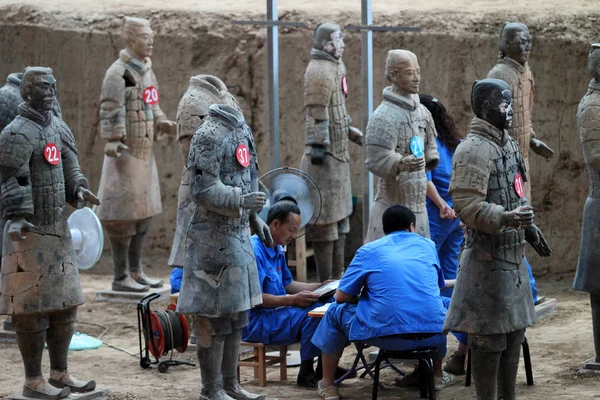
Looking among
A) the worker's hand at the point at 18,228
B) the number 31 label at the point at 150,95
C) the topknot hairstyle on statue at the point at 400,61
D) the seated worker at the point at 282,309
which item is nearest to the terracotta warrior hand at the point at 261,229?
the seated worker at the point at 282,309

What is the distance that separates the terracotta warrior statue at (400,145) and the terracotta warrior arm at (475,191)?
1.96 meters

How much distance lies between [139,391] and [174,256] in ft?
6.60

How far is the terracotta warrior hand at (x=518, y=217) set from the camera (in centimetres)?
679

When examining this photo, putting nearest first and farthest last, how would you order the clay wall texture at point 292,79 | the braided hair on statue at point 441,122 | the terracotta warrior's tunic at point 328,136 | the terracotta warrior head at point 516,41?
1. the terracotta warrior head at point 516,41
2. the braided hair on statue at point 441,122
3. the terracotta warrior's tunic at point 328,136
4. the clay wall texture at point 292,79

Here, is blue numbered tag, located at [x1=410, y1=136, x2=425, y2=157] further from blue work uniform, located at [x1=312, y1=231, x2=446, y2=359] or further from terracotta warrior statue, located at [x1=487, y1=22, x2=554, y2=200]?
blue work uniform, located at [x1=312, y1=231, x2=446, y2=359]

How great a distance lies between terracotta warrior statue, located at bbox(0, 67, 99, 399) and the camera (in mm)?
7680

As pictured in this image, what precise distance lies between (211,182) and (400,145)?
79.4 inches

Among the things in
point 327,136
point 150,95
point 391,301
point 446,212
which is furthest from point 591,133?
point 150,95

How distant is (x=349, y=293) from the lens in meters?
7.88

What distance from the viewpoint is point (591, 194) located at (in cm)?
852

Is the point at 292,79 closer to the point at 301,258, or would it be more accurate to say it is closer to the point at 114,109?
the point at 301,258

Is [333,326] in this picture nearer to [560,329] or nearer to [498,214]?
[498,214]

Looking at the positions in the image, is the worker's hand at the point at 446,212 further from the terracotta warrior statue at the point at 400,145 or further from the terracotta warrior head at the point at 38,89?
the terracotta warrior head at the point at 38,89

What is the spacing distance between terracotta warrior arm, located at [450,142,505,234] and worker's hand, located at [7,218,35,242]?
8.31ft
